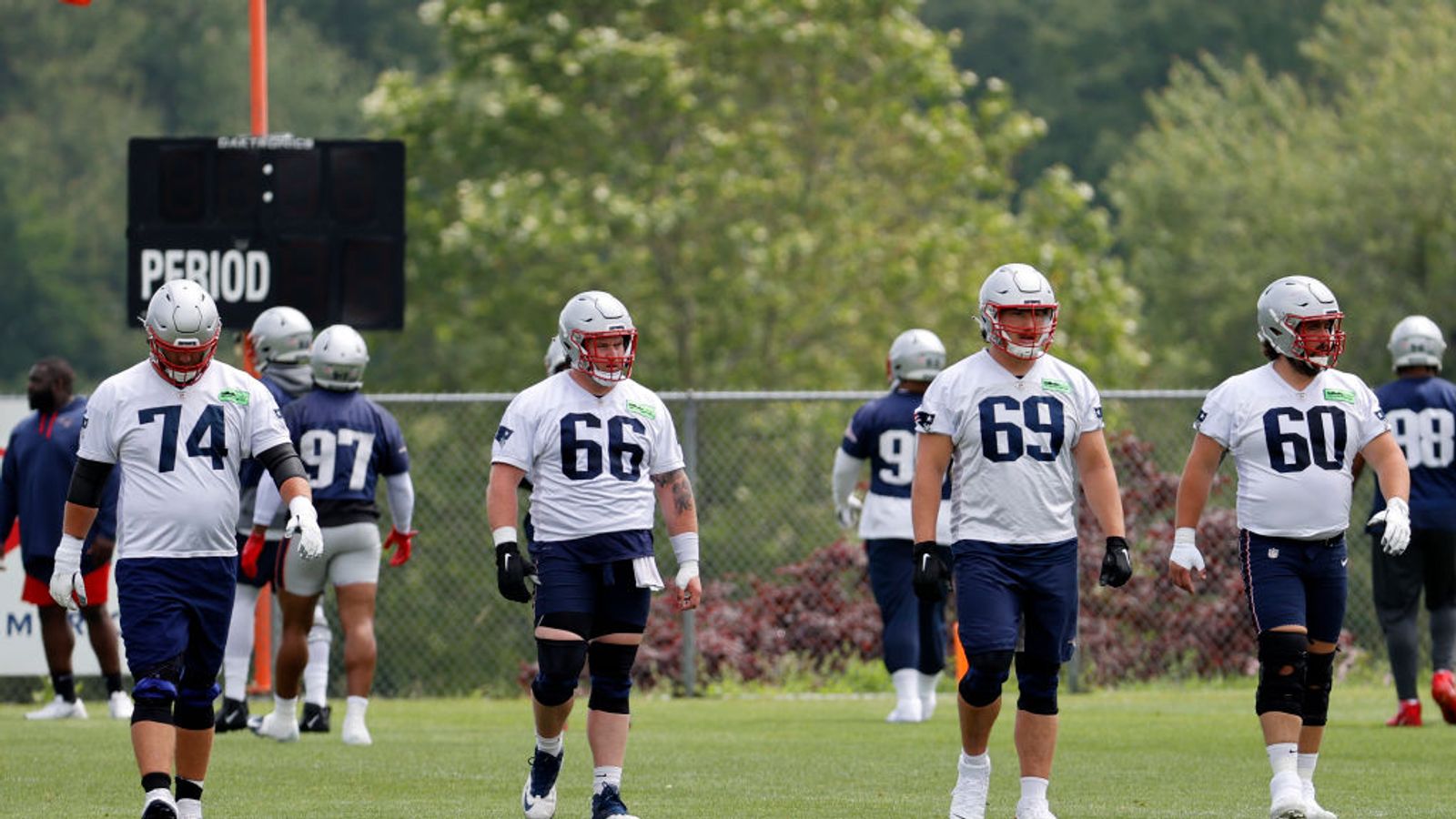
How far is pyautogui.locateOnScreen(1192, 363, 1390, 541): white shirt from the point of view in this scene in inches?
369

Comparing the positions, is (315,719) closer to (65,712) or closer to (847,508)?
(65,712)

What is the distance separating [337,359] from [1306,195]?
92.2ft

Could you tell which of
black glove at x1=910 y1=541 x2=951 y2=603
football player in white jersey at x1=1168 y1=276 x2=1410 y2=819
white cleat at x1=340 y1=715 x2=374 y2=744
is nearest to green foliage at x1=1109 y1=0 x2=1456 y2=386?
white cleat at x1=340 y1=715 x2=374 y2=744

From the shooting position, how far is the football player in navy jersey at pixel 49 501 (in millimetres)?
14102

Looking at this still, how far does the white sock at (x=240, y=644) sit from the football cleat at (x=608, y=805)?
4.75 metres

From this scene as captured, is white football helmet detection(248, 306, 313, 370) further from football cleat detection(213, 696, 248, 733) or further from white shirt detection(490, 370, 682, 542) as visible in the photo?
white shirt detection(490, 370, 682, 542)

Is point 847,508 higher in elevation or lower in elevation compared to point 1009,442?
lower

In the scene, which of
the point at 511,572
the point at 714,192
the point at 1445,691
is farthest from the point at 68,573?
the point at 714,192

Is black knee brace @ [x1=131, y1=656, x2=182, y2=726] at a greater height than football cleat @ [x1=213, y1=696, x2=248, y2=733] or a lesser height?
greater

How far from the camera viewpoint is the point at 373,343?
36438 millimetres

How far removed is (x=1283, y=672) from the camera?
9.23 metres

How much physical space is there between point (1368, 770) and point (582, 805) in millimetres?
3743

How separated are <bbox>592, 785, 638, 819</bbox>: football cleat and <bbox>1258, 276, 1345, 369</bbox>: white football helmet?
298cm

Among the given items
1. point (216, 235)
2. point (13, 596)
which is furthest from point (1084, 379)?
point (13, 596)
